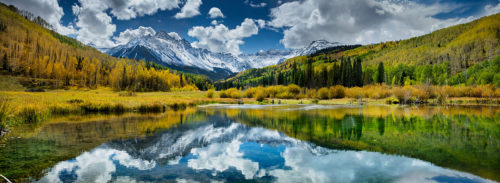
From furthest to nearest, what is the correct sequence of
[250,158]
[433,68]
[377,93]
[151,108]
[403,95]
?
1. [433,68]
2. [377,93]
3. [403,95]
4. [151,108]
5. [250,158]

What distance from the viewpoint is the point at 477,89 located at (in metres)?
58.1

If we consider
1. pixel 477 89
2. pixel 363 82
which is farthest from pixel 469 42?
pixel 477 89

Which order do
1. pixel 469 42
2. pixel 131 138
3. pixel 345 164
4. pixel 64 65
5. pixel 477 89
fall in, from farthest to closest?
pixel 469 42 → pixel 64 65 → pixel 477 89 → pixel 131 138 → pixel 345 164

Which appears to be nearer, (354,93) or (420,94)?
(420,94)

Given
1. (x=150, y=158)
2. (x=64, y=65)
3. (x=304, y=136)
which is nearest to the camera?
(x=150, y=158)

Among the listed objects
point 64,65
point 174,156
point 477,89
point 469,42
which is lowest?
point 174,156

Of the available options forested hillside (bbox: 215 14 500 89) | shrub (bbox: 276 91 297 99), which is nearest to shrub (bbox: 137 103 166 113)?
shrub (bbox: 276 91 297 99)

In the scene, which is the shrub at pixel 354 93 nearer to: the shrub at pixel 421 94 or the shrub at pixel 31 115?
the shrub at pixel 421 94

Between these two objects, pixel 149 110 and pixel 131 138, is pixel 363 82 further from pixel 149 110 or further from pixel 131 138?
pixel 131 138

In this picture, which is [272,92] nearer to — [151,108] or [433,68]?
[151,108]

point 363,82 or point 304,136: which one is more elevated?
point 363,82

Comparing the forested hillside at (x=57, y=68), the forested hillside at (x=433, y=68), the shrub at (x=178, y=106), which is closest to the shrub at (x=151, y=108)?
the shrub at (x=178, y=106)

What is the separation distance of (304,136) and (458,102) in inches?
2207

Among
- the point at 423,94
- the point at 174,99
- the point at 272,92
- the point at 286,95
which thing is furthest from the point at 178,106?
the point at 423,94
